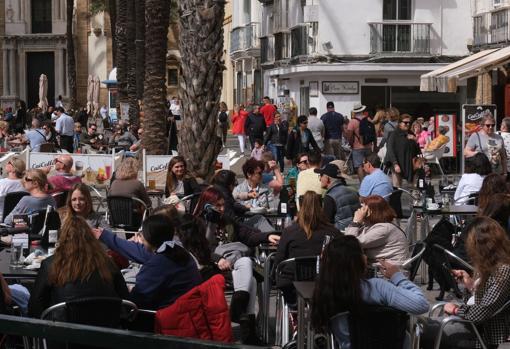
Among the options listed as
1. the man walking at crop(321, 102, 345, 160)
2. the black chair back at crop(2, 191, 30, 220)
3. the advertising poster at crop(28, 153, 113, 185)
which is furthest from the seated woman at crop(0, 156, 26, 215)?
the man walking at crop(321, 102, 345, 160)

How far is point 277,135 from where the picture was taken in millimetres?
27922

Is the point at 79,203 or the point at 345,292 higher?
the point at 79,203

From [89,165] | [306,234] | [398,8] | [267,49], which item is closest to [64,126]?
[89,165]

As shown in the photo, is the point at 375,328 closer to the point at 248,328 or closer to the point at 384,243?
the point at 248,328

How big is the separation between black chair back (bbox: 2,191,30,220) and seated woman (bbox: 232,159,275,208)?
251cm

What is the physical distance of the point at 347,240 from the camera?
642 centimetres

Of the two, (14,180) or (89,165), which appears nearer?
(14,180)

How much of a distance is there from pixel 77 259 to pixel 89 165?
1281 centimetres

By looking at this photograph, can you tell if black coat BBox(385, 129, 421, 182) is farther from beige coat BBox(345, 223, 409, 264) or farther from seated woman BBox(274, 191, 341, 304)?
seated woman BBox(274, 191, 341, 304)

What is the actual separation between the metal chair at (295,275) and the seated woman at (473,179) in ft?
17.6

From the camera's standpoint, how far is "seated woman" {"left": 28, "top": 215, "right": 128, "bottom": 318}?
669 centimetres

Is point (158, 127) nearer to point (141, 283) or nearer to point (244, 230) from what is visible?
point (244, 230)

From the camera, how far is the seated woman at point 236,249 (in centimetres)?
844

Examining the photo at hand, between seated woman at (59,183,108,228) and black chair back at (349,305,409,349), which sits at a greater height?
seated woman at (59,183,108,228)
